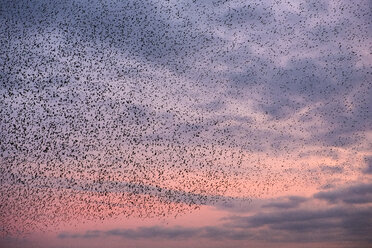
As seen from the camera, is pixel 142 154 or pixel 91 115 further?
pixel 142 154

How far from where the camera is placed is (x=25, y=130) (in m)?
28.2

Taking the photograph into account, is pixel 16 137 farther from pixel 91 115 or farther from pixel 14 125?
pixel 91 115

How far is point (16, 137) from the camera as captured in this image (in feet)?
92.2

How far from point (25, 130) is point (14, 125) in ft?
4.28

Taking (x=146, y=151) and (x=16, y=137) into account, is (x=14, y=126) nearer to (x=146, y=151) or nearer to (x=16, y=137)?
(x=16, y=137)

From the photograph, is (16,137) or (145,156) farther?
(145,156)

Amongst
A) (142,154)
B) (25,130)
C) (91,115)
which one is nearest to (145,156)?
(142,154)

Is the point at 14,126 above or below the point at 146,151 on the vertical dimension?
above

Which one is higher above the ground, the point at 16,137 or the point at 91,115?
the point at 91,115

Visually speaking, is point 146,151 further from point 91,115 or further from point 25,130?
point 25,130

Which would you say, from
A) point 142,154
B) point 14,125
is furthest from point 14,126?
point 142,154

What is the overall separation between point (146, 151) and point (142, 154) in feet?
2.23

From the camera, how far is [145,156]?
3089 centimetres

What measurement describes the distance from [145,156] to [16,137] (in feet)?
53.2
